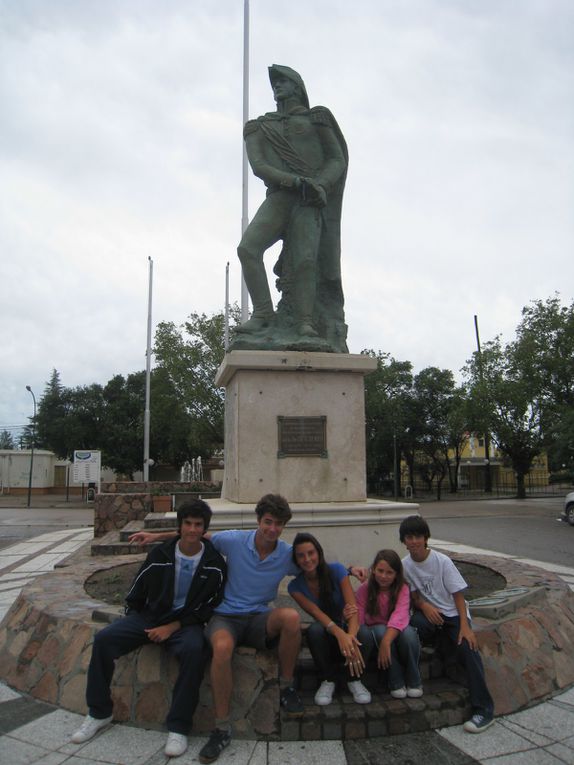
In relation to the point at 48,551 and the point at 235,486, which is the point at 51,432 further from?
the point at 235,486

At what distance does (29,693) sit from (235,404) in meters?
2.62

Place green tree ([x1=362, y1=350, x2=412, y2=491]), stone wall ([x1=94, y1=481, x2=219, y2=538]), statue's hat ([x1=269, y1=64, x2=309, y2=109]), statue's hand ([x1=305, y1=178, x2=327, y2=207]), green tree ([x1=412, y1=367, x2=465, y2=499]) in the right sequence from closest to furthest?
statue's hand ([x1=305, y1=178, x2=327, y2=207]) → statue's hat ([x1=269, y1=64, x2=309, y2=109]) → stone wall ([x1=94, y1=481, x2=219, y2=538]) → green tree ([x1=362, y1=350, x2=412, y2=491]) → green tree ([x1=412, y1=367, x2=465, y2=499])

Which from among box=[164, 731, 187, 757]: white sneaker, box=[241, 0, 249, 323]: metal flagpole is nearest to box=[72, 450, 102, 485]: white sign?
box=[241, 0, 249, 323]: metal flagpole

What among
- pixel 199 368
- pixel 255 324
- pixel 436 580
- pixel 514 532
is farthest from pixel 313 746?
pixel 199 368

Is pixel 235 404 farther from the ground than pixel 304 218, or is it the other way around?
pixel 304 218

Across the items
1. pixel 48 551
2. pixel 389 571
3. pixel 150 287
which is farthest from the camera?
pixel 150 287

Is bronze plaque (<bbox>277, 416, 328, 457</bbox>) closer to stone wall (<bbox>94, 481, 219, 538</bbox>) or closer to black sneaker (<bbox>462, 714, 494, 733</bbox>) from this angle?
Result: black sneaker (<bbox>462, 714, 494, 733</bbox>)

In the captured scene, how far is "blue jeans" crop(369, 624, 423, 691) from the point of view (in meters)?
3.11

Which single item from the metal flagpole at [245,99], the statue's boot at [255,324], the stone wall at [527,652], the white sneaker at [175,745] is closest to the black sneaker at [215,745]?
the white sneaker at [175,745]

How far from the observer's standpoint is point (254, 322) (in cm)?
572

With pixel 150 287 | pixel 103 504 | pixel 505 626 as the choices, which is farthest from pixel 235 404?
pixel 150 287

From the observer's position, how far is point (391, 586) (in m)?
3.36

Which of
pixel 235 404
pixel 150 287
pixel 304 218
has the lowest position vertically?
pixel 235 404

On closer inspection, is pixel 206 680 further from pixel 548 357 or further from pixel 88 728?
pixel 548 357
